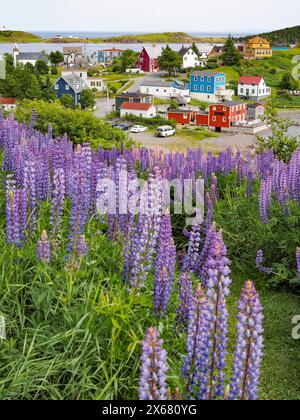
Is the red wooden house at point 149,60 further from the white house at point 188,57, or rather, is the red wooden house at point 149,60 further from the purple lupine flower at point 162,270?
the purple lupine flower at point 162,270

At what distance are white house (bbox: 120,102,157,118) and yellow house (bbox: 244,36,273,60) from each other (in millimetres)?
45779

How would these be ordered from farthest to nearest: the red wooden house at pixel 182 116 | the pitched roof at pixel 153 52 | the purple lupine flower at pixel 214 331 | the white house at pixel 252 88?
1. the pitched roof at pixel 153 52
2. the white house at pixel 252 88
3. the red wooden house at pixel 182 116
4. the purple lupine flower at pixel 214 331

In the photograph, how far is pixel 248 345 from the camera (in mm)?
3717

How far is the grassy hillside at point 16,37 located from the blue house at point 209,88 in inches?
3446

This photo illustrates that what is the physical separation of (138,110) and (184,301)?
56.6 meters

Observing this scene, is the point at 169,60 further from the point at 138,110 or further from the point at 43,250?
the point at 43,250

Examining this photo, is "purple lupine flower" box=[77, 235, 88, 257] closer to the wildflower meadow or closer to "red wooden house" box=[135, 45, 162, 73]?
the wildflower meadow

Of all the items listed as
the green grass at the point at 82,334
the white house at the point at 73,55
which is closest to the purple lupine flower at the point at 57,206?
the green grass at the point at 82,334

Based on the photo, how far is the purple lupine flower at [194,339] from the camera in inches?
165

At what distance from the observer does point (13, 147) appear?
339 inches

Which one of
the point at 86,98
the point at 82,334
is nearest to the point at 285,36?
the point at 86,98
